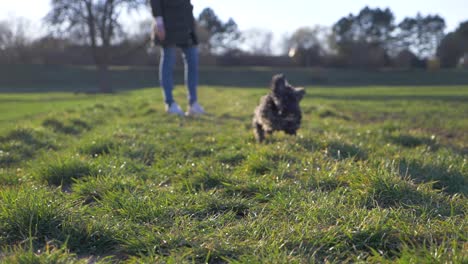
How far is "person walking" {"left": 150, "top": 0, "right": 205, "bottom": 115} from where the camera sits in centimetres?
707

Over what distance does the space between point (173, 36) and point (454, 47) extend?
25404 millimetres

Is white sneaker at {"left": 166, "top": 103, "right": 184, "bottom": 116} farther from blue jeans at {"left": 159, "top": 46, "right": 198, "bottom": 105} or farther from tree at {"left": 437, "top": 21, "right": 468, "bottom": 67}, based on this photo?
tree at {"left": 437, "top": 21, "right": 468, "bottom": 67}

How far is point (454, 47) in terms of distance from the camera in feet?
89.0

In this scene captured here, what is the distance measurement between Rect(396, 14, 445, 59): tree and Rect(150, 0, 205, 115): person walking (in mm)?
13974

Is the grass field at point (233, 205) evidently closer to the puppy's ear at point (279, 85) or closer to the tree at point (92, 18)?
the puppy's ear at point (279, 85)

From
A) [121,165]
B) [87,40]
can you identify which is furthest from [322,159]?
[87,40]

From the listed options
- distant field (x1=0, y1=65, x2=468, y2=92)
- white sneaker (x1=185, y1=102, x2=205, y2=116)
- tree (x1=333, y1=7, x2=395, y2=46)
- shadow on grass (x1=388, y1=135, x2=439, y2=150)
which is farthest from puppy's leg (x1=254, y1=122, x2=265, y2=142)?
distant field (x1=0, y1=65, x2=468, y2=92)

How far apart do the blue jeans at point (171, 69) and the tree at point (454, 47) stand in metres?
19.4

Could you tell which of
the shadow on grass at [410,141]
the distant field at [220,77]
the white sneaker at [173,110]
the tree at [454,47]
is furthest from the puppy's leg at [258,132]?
the distant field at [220,77]

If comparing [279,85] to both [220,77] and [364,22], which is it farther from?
[220,77]

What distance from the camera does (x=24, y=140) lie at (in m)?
5.21

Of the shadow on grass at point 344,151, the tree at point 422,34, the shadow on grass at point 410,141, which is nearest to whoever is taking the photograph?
the shadow on grass at point 344,151

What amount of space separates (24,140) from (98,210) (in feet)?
10.3

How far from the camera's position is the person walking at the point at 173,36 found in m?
7.07
